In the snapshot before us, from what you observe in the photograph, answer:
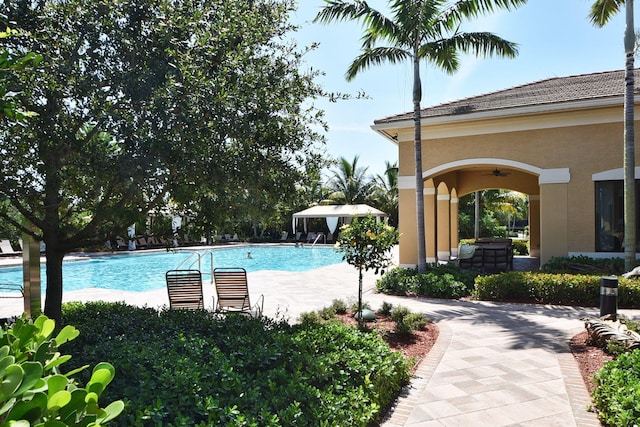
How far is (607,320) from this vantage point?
7191mm

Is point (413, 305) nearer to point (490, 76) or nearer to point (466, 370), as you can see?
point (466, 370)

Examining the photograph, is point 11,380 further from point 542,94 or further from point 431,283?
point 542,94

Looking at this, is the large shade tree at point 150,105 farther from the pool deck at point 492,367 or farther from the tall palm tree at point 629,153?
the tall palm tree at point 629,153

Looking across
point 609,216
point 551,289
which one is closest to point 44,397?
point 551,289

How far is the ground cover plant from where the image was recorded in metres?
3.33

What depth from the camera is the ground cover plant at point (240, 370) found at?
131 inches

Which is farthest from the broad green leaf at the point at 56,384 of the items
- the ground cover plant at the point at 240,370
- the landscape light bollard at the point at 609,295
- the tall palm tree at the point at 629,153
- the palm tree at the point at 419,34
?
the tall palm tree at the point at 629,153

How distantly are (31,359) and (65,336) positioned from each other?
164 mm

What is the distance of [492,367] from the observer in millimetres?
5934

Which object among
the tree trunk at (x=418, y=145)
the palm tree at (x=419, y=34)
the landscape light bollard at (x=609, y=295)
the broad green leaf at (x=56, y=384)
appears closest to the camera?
the broad green leaf at (x=56, y=384)

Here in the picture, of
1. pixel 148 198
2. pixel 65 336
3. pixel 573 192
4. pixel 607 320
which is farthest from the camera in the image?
pixel 573 192

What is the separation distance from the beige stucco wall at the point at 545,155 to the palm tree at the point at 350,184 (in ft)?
69.9

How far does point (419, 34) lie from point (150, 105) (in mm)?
10461

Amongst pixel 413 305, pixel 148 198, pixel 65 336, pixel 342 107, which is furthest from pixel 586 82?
pixel 65 336
